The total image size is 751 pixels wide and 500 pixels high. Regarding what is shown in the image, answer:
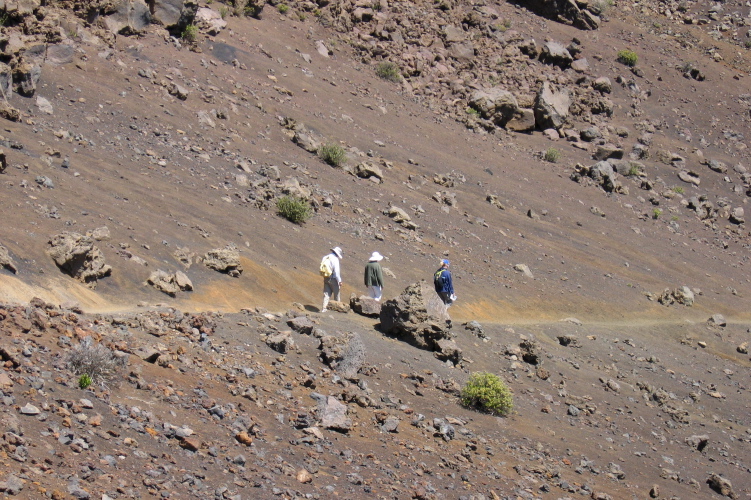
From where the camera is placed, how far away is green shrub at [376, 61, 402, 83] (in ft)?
114

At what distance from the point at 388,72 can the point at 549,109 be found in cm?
812

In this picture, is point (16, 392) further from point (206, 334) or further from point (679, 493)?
point (679, 493)

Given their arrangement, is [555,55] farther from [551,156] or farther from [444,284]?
[444,284]

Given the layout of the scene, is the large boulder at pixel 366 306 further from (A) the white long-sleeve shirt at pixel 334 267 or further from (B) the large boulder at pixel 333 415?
(B) the large boulder at pixel 333 415

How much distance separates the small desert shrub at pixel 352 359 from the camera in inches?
450

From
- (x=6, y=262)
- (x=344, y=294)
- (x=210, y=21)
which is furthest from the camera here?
(x=210, y=21)

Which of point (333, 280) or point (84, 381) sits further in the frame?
point (333, 280)

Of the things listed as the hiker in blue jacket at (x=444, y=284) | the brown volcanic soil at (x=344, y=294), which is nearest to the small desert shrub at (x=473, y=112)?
the brown volcanic soil at (x=344, y=294)

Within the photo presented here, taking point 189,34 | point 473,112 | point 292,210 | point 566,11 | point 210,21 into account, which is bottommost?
point 292,210

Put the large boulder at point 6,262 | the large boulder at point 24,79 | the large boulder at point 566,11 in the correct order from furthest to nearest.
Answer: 1. the large boulder at point 566,11
2. the large boulder at point 24,79
3. the large boulder at point 6,262

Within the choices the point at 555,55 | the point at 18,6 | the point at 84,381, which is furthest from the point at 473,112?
the point at 84,381

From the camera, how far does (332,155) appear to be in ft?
82.3

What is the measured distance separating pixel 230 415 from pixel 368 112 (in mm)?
23568

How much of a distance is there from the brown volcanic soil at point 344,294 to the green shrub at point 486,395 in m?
0.31
